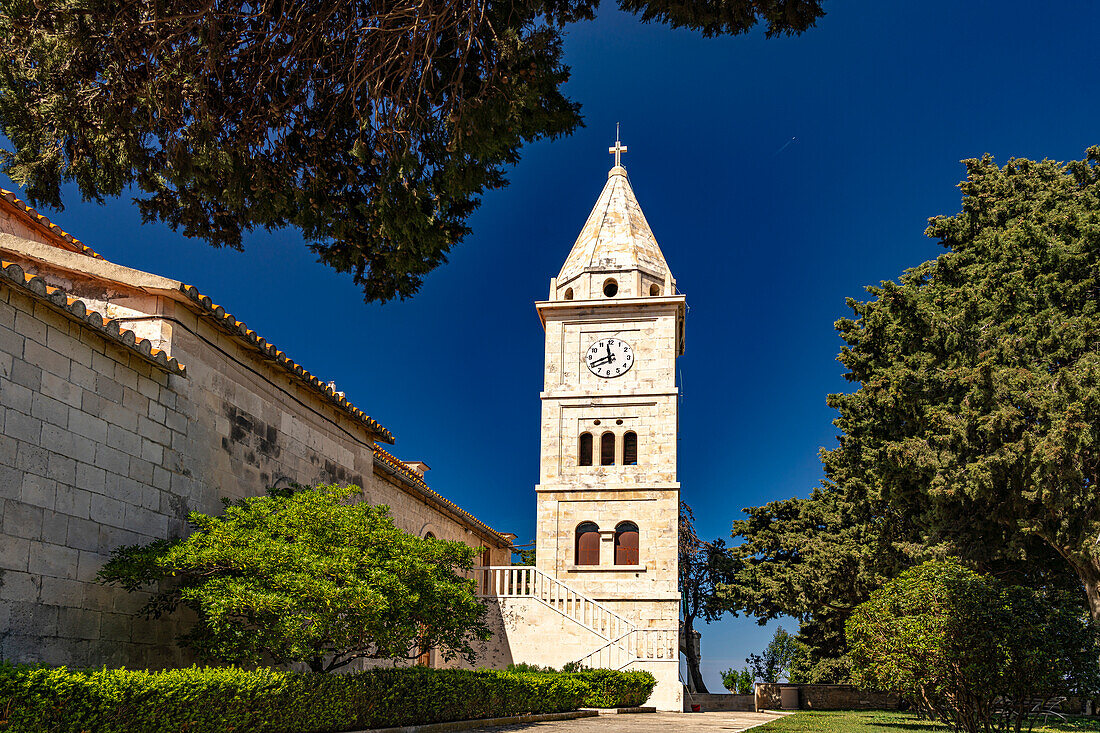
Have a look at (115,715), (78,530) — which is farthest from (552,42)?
(78,530)

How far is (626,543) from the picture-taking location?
3105 centimetres

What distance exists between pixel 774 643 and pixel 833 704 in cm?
484

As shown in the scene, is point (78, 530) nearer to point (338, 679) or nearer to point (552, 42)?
point (338, 679)

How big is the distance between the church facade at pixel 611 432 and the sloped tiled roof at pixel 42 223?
1539 cm

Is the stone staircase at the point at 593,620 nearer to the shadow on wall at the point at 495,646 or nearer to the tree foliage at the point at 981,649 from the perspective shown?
the shadow on wall at the point at 495,646

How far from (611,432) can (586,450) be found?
3.86 ft

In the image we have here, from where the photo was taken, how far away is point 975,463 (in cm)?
1817

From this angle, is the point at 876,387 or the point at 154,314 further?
the point at 876,387

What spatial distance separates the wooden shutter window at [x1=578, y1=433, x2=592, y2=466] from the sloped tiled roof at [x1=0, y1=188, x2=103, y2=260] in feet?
68.5

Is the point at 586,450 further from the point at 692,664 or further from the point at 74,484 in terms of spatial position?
the point at 74,484

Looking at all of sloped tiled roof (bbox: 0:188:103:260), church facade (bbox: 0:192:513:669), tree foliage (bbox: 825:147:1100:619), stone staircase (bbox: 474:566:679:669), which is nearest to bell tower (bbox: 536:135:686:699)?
stone staircase (bbox: 474:566:679:669)

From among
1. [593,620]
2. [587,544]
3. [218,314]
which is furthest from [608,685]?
[218,314]

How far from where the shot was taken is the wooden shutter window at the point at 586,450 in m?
32.6

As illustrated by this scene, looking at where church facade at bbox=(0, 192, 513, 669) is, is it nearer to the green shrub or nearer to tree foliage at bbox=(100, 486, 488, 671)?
tree foliage at bbox=(100, 486, 488, 671)
